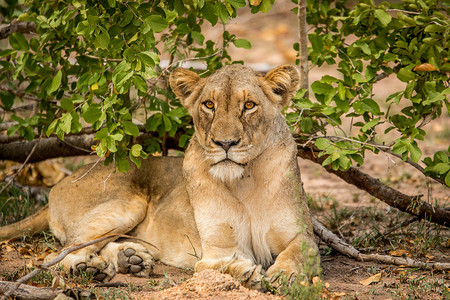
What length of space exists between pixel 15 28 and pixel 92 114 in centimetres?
234

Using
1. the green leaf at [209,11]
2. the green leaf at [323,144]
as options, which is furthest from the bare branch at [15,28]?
the green leaf at [323,144]

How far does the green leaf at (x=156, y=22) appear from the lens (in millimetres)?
3794

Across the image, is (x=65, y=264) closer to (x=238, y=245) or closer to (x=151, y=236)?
(x=151, y=236)

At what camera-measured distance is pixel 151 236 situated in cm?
479

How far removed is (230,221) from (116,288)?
90cm

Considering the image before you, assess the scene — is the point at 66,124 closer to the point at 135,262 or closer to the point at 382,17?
the point at 135,262

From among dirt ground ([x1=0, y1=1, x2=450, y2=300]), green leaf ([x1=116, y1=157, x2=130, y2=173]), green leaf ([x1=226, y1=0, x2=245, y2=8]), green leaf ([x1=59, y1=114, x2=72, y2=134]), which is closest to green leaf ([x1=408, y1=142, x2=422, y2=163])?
dirt ground ([x1=0, y1=1, x2=450, y2=300])

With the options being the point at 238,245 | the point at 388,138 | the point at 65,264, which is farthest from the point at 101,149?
the point at 388,138

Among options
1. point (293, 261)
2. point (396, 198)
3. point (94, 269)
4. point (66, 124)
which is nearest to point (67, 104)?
point (66, 124)

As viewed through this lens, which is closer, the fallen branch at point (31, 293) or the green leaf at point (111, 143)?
the fallen branch at point (31, 293)

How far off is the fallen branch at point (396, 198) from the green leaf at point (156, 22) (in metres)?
1.88

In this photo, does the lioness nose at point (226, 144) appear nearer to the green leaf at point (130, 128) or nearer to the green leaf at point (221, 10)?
the green leaf at point (130, 128)

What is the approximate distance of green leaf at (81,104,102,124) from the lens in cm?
411

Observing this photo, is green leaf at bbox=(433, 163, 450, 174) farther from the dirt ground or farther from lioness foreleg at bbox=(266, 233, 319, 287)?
lioness foreleg at bbox=(266, 233, 319, 287)
